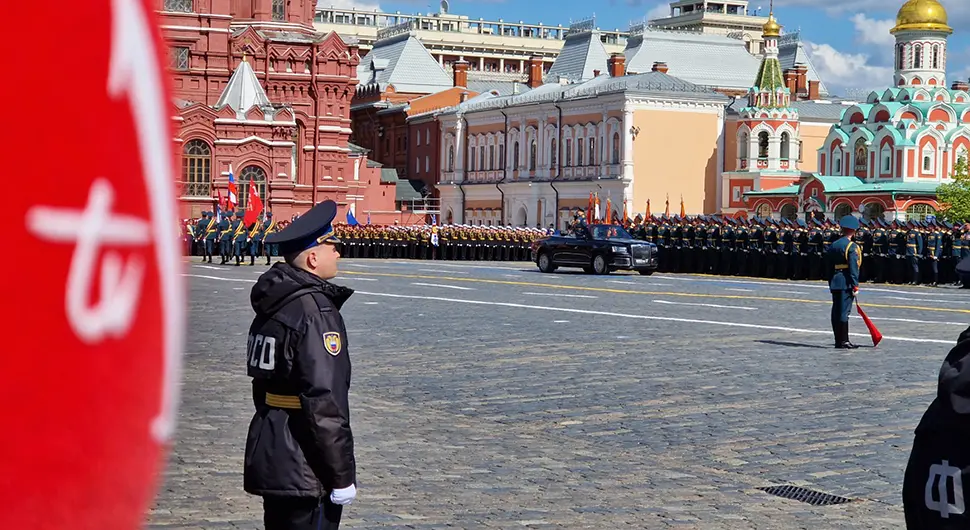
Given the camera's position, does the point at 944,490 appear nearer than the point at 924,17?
Yes

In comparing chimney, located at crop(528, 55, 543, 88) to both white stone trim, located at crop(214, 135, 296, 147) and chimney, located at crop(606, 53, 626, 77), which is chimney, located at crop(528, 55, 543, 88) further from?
white stone trim, located at crop(214, 135, 296, 147)

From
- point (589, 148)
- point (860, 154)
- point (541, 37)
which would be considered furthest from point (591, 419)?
point (541, 37)

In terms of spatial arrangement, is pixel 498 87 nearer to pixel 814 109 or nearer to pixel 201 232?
pixel 814 109

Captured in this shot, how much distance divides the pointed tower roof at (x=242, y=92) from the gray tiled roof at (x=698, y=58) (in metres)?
36.2

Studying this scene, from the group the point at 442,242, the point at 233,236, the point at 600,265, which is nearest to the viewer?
the point at 600,265

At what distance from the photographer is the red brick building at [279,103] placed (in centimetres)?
7019

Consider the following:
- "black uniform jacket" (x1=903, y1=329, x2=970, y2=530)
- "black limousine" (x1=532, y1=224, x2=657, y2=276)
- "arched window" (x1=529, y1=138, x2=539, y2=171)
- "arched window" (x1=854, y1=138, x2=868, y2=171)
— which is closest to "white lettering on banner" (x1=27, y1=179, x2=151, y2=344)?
"black uniform jacket" (x1=903, y1=329, x2=970, y2=530)

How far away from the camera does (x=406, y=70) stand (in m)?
107

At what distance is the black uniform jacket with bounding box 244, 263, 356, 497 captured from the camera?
4312mm

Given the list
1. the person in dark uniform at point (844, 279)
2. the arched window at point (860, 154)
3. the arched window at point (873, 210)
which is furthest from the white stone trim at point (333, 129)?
the person in dark uniform at point (844, 279)

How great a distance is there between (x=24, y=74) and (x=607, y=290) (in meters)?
29.0

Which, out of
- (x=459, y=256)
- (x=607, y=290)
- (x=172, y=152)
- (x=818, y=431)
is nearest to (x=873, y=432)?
(x=818, y=431)

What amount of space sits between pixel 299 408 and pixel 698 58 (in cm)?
10028

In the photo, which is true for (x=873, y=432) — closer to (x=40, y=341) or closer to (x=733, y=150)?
(x=40, y=341)
